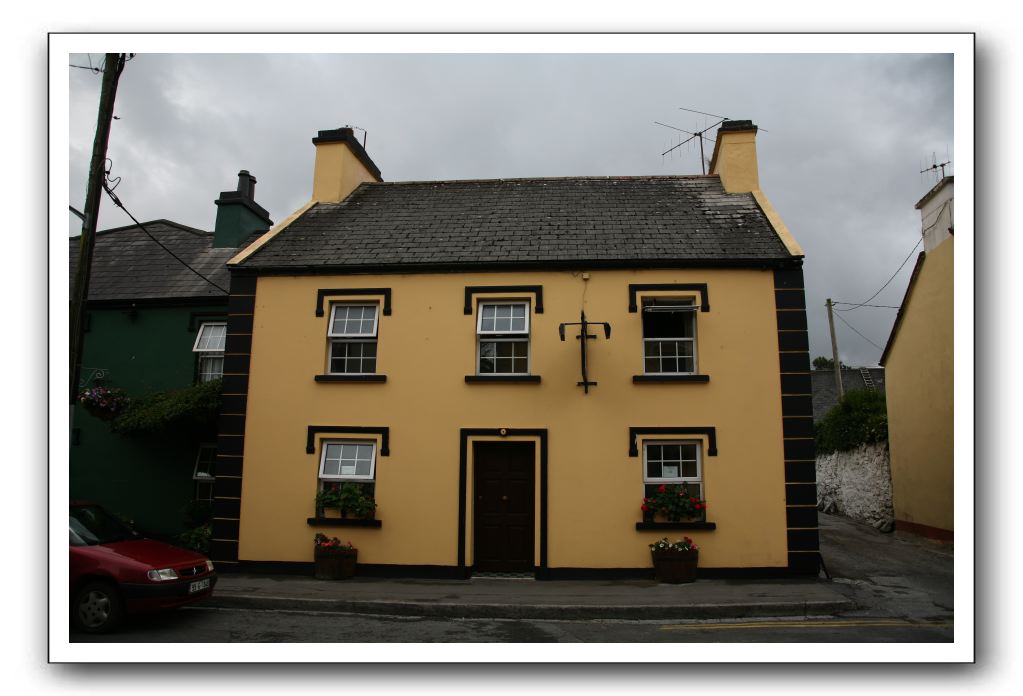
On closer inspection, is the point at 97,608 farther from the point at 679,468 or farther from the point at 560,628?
the point at 679,468

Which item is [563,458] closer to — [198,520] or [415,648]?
[415,648]

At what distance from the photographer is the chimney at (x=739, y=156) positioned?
13273 mm

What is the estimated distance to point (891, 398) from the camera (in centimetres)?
1572

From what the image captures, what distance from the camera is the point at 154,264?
14.6 metres

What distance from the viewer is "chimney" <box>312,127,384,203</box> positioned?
14117 mm

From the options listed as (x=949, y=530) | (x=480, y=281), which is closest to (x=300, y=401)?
(x=480, y=281)

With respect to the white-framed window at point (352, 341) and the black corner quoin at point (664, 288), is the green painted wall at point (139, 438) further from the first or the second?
the black corner quoin at point (664, 288)

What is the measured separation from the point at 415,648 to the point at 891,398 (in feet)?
46.5

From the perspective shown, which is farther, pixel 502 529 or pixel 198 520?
pixel 198 520

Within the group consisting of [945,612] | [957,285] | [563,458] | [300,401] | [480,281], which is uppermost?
[480,281]

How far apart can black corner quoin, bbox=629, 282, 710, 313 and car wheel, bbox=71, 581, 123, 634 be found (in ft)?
27.5

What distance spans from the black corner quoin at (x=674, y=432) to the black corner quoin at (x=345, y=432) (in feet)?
13.6

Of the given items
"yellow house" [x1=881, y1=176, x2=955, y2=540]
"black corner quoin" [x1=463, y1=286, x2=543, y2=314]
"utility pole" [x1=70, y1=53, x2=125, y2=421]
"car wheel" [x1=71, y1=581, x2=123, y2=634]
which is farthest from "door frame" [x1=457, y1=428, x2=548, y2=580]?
"yellow house" [x1=881, y1=176, x2=955, y2=540]

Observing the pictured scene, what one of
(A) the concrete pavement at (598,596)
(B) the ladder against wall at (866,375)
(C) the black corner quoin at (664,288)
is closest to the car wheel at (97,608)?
(A) the concrete pavement at (598,596)
